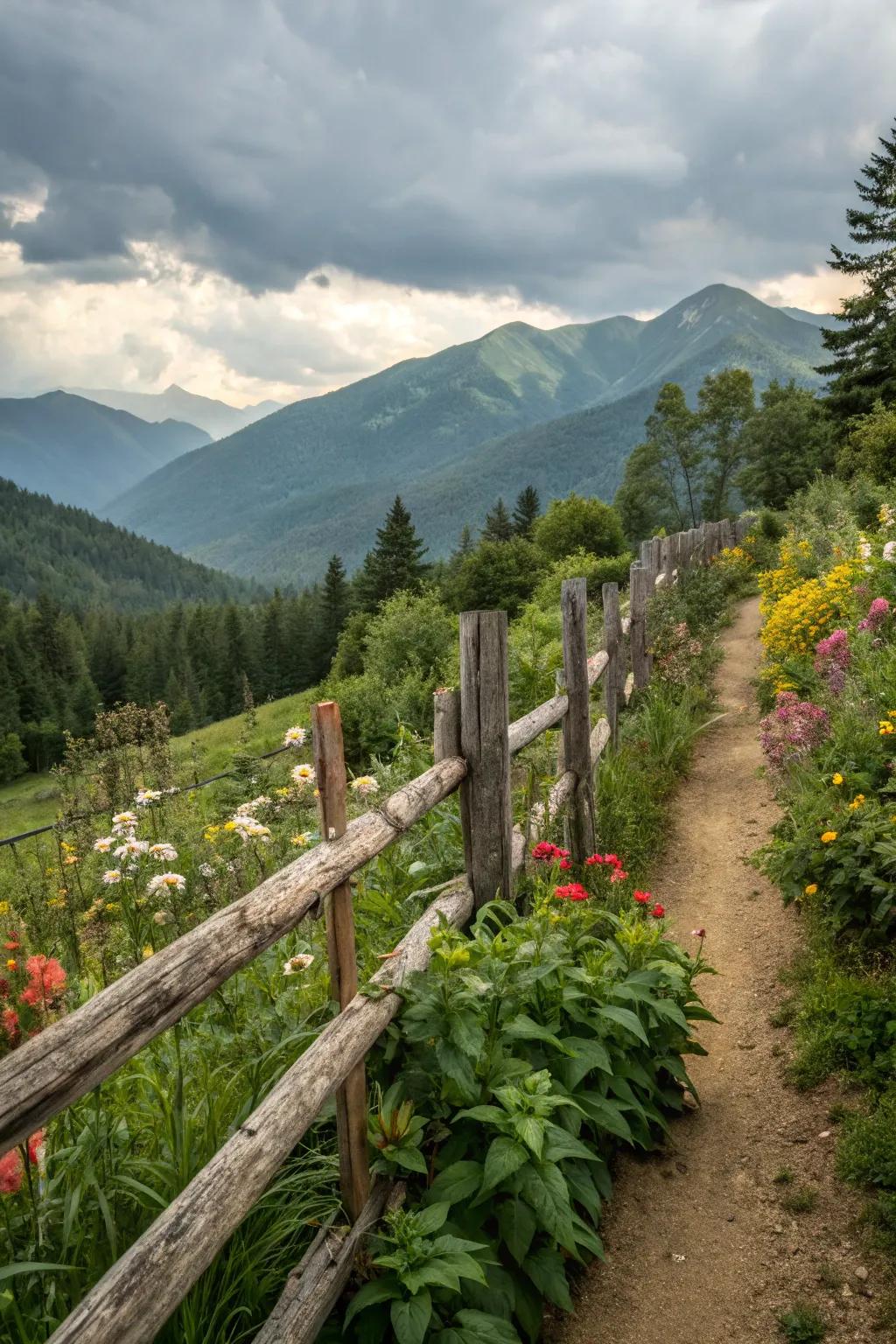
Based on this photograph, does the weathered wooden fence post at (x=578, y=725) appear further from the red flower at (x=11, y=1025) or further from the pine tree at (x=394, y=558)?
the pine tree at (x=394, y=558)

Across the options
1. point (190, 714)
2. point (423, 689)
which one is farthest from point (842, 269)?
point (190, 714)

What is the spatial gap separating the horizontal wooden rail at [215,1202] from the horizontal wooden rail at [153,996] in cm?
22

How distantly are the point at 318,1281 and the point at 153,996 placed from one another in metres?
1.15

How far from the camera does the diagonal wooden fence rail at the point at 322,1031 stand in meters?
1.49

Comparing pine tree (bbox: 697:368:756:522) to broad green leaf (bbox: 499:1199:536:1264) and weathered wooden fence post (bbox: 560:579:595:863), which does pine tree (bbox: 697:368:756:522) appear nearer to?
weathered wooden fence post (bbox: 560:579:595:863)

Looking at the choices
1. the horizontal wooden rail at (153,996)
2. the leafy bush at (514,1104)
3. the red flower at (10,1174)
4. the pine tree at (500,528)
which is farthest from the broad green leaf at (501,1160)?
the pine tree at (500,528)

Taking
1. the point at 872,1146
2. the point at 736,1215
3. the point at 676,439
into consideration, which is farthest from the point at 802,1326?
the point at 676,439

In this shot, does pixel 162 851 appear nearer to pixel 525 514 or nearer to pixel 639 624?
pixel 639 624

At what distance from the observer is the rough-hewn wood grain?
207 centimetres

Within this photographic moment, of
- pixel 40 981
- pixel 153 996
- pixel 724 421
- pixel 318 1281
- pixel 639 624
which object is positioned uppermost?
pixel 724 421

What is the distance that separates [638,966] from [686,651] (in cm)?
737

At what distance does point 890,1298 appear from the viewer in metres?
2.61

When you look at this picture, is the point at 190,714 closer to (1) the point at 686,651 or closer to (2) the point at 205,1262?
(1) the point at 686,651

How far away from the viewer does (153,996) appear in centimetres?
168
